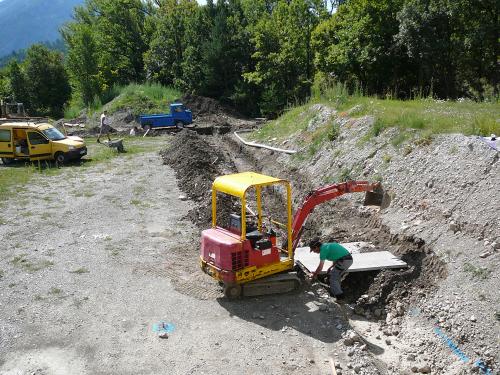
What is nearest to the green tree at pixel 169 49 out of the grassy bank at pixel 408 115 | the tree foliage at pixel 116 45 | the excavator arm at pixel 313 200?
the tree foliage at pixel 116 45

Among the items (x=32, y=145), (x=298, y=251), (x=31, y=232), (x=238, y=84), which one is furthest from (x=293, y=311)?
(x=238, y=84)

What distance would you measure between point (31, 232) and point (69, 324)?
5.68m

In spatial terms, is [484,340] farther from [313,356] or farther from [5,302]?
[5,302]

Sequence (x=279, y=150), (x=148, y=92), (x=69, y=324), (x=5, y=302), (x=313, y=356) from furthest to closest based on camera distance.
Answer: (x=148, y=92)
(x=279, y=150)
(x=5, y=302)
(x=69, y=324)
(x=313, y=356)

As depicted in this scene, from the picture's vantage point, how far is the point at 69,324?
862 cm

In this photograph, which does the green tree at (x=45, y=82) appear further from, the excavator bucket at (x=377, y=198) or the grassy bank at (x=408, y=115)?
the excavator bucket at (x=377, y=198)

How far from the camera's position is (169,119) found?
116 feet

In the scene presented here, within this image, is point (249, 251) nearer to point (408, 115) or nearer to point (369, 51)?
point (408, 115)

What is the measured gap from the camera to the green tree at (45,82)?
55.8m

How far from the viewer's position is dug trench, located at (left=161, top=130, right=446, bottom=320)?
913 cm

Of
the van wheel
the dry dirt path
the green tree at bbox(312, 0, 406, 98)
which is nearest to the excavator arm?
the dry dirt path

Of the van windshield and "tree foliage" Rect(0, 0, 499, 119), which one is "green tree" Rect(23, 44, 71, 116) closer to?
"tree foliage" Rect(0, 0, 499, 119)

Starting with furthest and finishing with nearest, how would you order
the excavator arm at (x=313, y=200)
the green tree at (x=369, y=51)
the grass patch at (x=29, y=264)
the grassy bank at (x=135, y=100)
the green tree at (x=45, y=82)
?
the green tree at (x=45, y=82) < the grassy bank at (x=135, y=100) < the green tree at (x=369, y=51) < the grass patch at (x=29, y=264) < the excavator arm at (x=313, y=200)

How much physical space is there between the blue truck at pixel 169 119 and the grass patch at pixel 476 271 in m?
29.4
